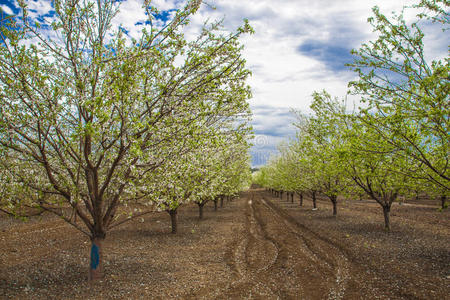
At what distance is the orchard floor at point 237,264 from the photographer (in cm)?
872

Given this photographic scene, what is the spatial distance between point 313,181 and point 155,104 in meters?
22.5

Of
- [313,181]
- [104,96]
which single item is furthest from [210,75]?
[313,181]

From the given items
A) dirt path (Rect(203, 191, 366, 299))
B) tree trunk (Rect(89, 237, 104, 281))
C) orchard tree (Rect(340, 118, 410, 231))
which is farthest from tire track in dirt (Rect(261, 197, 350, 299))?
tree trunk (Rect(89, 237, 104, 281))

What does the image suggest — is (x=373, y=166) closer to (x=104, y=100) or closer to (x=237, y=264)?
(x=237, y=264)

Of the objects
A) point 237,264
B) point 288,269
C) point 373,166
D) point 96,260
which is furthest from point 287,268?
point 96,260

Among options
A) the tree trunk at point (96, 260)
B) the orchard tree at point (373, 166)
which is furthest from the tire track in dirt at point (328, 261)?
the tree trunk at point (96, 260)

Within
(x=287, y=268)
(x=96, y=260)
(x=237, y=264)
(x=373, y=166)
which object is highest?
(x=373, y=166)

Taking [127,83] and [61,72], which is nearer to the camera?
[127,83]

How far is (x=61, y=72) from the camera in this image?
823 cm

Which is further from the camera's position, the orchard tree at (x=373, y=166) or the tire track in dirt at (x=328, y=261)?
the orchard tree at (x=373, y=166)

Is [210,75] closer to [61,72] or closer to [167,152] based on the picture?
[167,152]

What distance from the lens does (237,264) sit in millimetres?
11867

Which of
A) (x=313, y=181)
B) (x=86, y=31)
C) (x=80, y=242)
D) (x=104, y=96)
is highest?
(x=86, y=31)

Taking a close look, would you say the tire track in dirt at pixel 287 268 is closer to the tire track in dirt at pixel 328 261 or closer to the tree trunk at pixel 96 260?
the tire track in dirt at pixel 328 261
